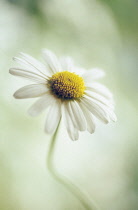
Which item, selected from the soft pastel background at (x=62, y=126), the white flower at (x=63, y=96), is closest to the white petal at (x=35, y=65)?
the white flower at (x=63, y=96)

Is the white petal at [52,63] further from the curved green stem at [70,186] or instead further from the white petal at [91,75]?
the curved green stem at [70,186]

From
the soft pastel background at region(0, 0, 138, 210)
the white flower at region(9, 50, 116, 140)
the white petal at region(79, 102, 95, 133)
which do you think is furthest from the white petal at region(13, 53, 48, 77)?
the soft pastel background at region(0, 0, 138, 210)

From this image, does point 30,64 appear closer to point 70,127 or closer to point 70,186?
point 70,127

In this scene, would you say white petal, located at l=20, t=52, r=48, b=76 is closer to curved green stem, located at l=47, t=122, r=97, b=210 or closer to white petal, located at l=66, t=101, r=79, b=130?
white petal, located at l=66, t=101, r=79, b=130

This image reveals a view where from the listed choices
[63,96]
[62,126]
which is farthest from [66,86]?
[62,126]

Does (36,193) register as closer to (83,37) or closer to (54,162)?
(54,162)
